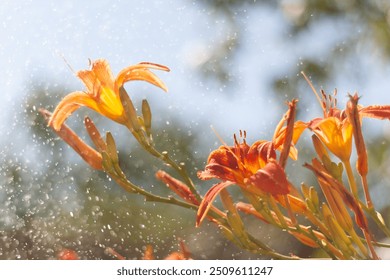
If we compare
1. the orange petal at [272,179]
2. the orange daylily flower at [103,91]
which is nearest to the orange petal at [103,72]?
the orange daylily flower at [103,91]

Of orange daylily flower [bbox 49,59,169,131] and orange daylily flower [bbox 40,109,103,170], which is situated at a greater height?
orange daylily flower [bbox 49,59,169,131]

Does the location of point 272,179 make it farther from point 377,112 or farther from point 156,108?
point 156,108

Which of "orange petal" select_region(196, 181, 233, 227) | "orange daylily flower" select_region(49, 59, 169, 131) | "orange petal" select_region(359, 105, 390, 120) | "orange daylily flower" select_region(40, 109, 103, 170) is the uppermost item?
"orange daylily flower" select_region(49, 59, 169, 131)

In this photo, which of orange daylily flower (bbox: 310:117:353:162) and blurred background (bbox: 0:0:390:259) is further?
blurred background (bbox: 0:0:390:259)

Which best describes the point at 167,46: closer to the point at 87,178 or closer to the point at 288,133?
the point at 87,178

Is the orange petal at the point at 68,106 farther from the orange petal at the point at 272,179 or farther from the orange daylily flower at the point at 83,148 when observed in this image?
the orange petal at the point at 272,179

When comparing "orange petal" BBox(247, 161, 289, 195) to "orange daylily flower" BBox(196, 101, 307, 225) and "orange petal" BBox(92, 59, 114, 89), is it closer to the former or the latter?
"orange daylily flower" BBox(196, 101, 307, 225)

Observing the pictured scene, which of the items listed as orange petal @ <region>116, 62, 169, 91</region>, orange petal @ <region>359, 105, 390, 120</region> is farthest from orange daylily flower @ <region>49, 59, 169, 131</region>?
orange petal @ <region>359, 105, 390, 120</region>

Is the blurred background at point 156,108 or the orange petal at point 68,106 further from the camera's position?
the blurred background at point 156,108
